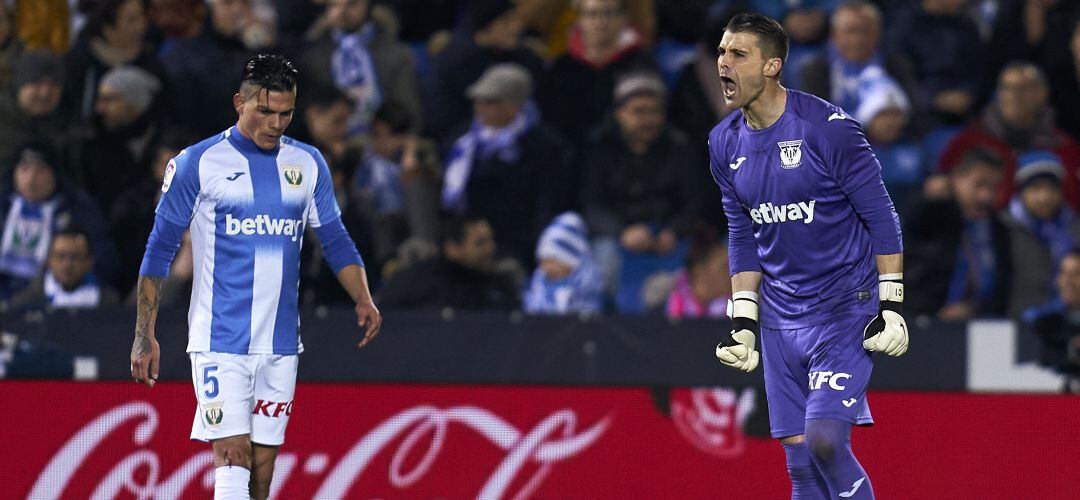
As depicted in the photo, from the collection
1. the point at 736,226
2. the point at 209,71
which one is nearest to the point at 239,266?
the point at 736,226

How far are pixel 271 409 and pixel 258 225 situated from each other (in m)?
0.77

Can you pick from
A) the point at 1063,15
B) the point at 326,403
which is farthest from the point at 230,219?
the point at 1063,15

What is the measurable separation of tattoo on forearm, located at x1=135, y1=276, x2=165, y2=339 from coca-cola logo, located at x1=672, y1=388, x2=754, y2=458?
2.68 meters

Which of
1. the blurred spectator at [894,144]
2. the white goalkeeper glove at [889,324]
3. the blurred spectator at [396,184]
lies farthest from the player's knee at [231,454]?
the blurred spectator at [894,144]

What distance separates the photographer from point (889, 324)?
18.4 ft

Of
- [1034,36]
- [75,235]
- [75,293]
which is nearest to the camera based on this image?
[75,293]

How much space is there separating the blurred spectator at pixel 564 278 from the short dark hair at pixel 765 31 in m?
3.60

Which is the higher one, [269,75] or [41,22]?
[41,22]

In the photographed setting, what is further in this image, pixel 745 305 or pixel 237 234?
pixel 237 234

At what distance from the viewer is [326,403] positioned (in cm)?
783

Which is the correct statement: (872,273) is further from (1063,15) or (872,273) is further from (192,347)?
(1063,15)

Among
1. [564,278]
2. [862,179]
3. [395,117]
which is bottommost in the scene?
[564,278]

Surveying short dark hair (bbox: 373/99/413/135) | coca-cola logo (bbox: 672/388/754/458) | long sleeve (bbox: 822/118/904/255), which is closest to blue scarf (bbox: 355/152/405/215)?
short dark hair (bbox: 373/99/413/135)

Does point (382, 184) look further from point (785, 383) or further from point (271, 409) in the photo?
point (785, 383)
